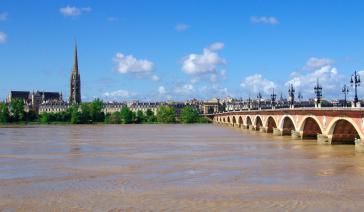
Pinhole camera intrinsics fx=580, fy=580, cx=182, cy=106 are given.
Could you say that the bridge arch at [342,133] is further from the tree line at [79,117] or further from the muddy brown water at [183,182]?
the tree line at [79,117]

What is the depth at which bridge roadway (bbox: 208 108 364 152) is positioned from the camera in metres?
43.0

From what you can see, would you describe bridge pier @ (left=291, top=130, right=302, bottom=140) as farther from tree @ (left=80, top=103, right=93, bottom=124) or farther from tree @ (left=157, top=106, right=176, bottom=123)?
tree @ (left=157, top=106, right=176, bottom=123)

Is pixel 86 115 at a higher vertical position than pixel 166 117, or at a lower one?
higher

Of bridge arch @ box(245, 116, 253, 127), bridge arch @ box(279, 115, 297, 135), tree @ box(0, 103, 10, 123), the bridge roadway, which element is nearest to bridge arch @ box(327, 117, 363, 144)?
the bridge roadway

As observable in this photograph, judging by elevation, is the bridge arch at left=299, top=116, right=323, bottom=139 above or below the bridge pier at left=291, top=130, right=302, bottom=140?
above

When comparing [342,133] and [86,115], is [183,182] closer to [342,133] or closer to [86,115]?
[342,133]

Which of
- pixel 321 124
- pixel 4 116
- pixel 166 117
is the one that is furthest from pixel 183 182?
pixel 166 117

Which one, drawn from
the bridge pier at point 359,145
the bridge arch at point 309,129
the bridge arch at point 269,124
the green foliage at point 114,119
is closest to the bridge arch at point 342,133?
the bridge pier at point 359,145

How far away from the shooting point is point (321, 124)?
175 ft

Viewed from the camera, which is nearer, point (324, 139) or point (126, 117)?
point (324, 139)

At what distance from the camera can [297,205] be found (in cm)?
2200

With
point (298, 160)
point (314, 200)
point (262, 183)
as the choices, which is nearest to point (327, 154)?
point (298, 160)

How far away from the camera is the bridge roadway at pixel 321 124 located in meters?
43.0

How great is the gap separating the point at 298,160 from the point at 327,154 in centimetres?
459
